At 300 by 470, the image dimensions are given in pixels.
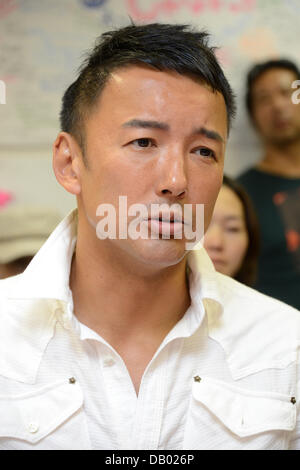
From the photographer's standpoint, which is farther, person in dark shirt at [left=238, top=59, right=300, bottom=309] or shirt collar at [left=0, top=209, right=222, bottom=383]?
person in dark shirt at [left=238, top=59, right=300, bottom=309]

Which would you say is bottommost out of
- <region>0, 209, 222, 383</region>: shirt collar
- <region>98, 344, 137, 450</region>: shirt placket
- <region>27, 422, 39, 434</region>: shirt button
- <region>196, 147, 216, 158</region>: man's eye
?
<region>27, 422, 39, 434</region>: shirt button

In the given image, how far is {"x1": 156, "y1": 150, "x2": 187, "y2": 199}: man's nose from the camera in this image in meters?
1.09

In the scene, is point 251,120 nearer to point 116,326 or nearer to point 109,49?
point 109,49

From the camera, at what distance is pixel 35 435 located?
111cm

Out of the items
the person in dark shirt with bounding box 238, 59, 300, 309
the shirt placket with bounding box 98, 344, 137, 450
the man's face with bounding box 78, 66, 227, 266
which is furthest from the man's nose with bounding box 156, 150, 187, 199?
the person in dark shirt with bounding box 238, 59, 300, 309

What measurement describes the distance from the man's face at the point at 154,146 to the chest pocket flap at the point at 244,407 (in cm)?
28

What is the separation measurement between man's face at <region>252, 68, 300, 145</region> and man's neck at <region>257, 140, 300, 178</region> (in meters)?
0.03

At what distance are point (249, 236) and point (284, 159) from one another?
1.39 feet

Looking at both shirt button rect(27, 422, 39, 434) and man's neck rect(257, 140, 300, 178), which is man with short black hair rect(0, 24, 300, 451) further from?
man's neck rect(257, 140, 300, 178)

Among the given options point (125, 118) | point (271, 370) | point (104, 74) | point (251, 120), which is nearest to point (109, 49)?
point (104, 74)

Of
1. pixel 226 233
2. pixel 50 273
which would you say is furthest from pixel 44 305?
pixel 226 233

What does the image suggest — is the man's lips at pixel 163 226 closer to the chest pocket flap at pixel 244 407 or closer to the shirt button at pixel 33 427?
the chest pocket flap at pixel 244 407

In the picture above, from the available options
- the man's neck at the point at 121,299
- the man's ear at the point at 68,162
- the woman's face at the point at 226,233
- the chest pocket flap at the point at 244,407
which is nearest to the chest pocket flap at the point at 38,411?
the man's neck at the point at 121,299

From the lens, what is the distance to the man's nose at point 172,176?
1.09m
